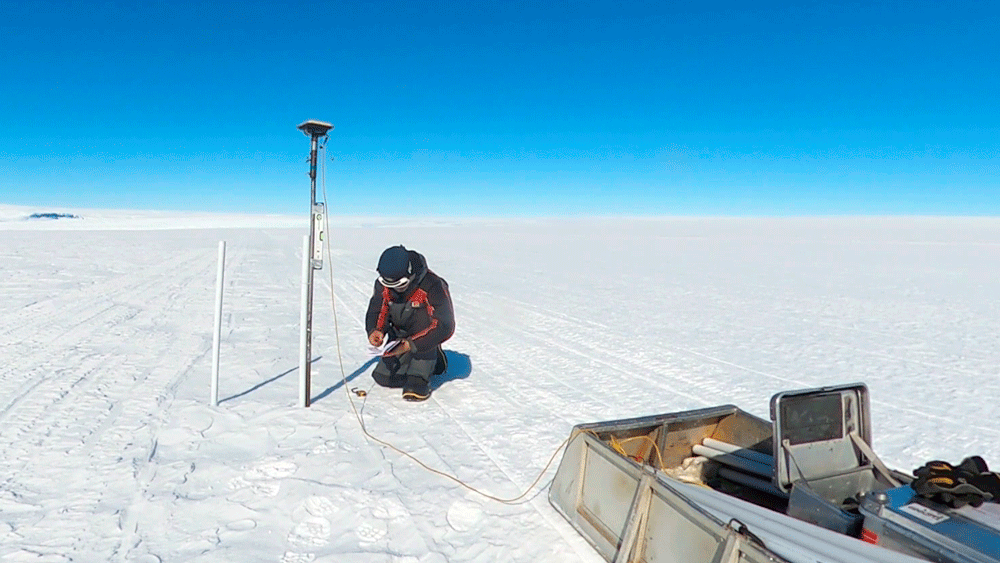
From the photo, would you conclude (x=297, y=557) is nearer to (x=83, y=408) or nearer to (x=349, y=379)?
(x=83, y=408)

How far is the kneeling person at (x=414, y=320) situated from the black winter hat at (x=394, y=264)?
105mm

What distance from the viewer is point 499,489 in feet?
13.6

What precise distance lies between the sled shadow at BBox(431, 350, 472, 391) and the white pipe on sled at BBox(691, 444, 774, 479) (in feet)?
9.86

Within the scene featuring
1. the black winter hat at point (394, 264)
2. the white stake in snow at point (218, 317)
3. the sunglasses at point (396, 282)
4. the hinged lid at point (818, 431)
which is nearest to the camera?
the hinged lid at point (818, 431)

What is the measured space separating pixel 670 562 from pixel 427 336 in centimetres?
342

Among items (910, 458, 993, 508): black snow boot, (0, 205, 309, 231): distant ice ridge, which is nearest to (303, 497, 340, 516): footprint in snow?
(910, 458, 993, 508): black snow boot

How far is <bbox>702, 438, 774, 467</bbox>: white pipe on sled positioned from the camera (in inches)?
158

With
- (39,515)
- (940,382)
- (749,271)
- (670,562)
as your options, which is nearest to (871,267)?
(749,271)

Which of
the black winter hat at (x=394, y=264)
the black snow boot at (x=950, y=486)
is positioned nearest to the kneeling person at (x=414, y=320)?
the black winter hat at (x=394, y=264)

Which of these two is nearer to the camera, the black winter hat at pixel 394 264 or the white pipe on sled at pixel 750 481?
the white pipe on sled at pixel 750 481

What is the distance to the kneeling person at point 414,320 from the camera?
5.61 metres

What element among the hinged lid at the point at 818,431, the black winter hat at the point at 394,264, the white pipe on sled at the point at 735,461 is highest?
the black winter hat at the point at 394,264

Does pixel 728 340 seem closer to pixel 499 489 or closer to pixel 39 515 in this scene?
pixel 499 489

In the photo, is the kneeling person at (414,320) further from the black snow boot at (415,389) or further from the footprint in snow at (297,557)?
the footprint in snow at (297,557)
